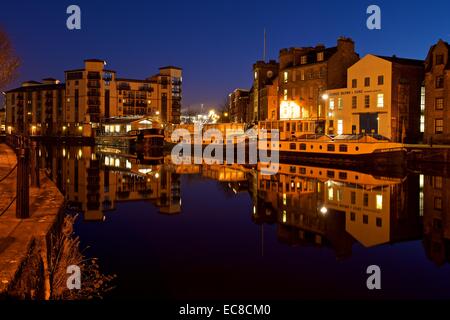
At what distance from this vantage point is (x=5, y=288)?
6258 mm

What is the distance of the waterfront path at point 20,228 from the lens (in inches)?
273

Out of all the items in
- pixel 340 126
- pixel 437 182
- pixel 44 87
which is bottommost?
pixel 437 182

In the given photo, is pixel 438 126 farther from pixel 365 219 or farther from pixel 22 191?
pixel 22 191

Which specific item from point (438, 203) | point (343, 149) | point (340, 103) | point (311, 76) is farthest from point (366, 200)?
point (311, 76)

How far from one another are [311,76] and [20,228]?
2023 inches

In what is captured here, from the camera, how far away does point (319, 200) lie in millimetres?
22469

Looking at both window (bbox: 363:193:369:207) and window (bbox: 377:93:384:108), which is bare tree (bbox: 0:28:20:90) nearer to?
window (bbox: 363:193:369:207)

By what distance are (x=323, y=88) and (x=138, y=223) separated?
43.3 meters

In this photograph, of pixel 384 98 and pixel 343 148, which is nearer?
pixel 343 148

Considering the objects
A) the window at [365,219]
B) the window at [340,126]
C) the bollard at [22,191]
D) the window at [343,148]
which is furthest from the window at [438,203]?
the window at [340,126]

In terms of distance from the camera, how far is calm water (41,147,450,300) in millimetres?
9828

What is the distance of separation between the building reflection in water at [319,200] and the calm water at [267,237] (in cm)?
6

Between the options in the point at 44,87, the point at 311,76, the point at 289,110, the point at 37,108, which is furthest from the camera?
the point at 37,108

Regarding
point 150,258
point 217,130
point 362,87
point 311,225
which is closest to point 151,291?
point 150,258
